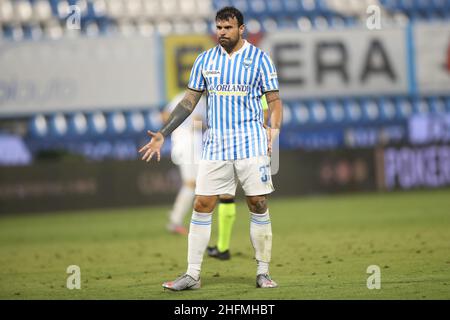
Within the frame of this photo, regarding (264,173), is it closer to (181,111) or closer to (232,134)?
(232,134)

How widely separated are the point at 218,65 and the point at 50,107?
13538 millimetres

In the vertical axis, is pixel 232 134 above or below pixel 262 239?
above

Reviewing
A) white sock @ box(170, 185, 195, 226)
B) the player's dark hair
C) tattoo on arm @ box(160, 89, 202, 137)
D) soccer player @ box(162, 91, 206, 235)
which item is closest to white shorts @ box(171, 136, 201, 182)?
soccer player @ box(162, 91, 206, 235)

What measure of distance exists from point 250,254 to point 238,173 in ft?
9.82

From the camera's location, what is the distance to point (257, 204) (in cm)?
766

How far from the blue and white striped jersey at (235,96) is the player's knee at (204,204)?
0.34 m

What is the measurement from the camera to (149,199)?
18.7 meters

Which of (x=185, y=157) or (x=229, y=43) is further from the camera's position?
(x=185, y=157)

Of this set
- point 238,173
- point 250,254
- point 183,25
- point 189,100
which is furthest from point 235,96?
point 183,25

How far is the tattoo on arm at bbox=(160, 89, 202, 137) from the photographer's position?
7.68 metres

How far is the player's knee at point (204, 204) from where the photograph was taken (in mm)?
7652

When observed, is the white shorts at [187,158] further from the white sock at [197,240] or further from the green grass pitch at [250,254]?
the white sock at [197,240]

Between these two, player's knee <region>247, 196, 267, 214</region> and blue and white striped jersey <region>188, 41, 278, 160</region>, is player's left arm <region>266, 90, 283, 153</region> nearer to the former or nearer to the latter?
blue and white striped jersey <region>188, 41, 278, 160</region>
